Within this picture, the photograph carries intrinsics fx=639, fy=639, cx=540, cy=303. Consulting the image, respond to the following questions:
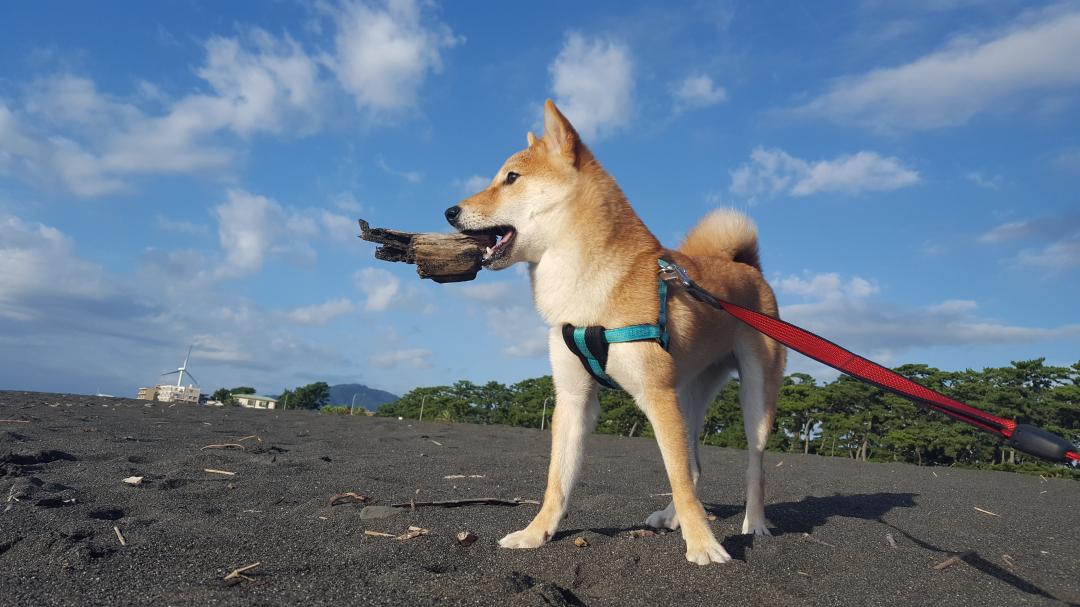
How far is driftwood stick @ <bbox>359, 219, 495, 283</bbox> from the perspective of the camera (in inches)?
159

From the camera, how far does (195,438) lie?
8000 millimetres

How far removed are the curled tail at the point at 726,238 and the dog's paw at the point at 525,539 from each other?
2.64 m

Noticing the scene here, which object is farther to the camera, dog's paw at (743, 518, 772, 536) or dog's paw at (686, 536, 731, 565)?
dog's paw at (743, 518, 772, 536)

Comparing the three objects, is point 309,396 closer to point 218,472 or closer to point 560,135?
point 218,472

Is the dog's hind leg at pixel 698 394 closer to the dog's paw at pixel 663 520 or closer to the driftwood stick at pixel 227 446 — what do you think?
the dog's paw at pixel 663 520

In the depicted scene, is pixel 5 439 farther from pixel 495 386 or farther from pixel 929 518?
pixel 495 386

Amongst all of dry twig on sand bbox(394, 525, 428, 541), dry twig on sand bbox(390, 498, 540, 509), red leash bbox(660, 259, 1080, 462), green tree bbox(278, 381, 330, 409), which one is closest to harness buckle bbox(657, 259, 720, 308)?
red leash bbox(660, 259, 1080, 462)

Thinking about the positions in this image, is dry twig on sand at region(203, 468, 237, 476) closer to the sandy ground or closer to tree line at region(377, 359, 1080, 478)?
the sandy ground

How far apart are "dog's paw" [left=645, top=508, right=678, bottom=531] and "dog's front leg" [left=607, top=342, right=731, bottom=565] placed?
2.71 feet

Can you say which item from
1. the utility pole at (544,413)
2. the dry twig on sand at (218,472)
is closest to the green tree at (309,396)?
the utility pole at (544,413)

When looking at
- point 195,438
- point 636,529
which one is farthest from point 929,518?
point 195,438

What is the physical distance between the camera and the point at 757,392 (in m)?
4.48

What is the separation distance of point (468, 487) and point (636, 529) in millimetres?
1967

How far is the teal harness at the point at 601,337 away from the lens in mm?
3461
